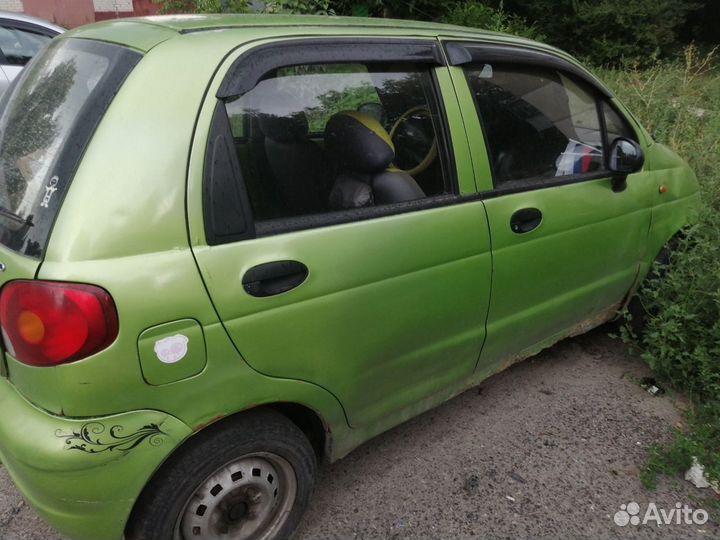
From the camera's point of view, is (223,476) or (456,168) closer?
(223,476)

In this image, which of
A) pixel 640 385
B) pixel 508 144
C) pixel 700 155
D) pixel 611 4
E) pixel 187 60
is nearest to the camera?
pixel 187 60

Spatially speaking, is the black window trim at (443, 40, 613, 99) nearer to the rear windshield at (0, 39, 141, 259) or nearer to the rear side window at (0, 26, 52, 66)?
the rear windshield at (0, 39, 141, 259)

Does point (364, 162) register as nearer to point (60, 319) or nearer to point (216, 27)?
point (216, 27)

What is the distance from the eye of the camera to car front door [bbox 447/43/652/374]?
2.23m

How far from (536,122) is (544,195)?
14.7 inches

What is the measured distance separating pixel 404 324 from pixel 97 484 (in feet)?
3.56

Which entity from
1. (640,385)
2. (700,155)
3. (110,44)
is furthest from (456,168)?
(700,155)

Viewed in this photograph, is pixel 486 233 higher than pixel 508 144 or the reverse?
the reverse

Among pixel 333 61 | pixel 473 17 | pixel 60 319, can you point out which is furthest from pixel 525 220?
pixel 473 17

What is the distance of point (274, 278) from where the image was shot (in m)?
1.63

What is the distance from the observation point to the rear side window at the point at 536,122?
2277mm

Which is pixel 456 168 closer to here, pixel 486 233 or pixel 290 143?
pixel 486 233

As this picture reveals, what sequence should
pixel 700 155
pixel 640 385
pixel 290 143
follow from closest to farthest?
pixel 290 143
pixel 640 385
pixel 700 155

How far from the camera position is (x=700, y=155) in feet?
14.8
